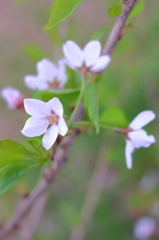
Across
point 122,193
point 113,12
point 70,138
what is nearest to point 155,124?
point 122,193

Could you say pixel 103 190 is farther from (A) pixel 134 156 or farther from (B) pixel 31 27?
(B) pixel 31 27

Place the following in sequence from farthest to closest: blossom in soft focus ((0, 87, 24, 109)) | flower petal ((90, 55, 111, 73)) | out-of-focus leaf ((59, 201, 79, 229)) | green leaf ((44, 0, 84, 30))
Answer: out-of-focus leaf ((59, 201, 79, 229)) → blossom in soft focus ((0, 87, 24, 109)) → flower petal ((90, 55, 111, 73)) → green leaf ((44, 0, 84, 30))

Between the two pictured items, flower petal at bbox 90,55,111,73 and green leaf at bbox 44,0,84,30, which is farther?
flower petal at bbox 90,55,111,73

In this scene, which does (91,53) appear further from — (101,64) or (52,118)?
(52,118)

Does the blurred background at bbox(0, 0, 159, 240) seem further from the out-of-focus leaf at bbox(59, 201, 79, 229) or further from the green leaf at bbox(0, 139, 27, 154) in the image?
the green leaf at bbox(0, 139, 27, 154)

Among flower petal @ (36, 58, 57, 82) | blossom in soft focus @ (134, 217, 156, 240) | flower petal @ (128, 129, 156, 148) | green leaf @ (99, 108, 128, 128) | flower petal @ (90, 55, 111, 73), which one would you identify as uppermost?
flower petal @ (36, 58, 57, 82)

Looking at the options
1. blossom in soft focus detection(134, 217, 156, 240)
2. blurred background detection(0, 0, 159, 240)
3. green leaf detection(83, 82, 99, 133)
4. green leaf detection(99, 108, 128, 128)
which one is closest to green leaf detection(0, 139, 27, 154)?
green leaf detection(83, 82, 99, 133)

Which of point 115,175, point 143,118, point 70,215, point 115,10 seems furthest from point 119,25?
point 115,175
